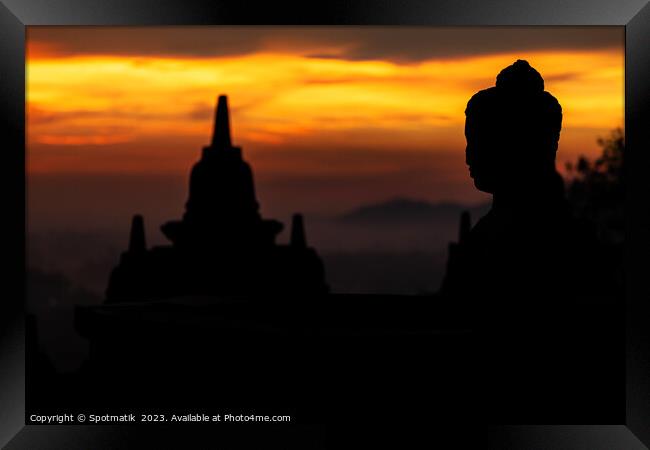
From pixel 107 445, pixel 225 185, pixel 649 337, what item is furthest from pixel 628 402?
pixel 225 185

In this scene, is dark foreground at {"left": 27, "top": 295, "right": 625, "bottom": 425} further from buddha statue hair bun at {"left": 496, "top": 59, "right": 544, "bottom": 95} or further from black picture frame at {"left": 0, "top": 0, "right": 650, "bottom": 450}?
buddha statue hair bun at {"left": 496, "top": 59, "right": 544, "bottom": 95}

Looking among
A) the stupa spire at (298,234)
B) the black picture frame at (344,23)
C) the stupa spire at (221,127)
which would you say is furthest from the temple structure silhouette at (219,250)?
the black picture frame at (344,23)

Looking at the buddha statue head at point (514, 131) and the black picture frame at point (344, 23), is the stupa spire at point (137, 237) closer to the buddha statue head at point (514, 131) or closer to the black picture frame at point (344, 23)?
the black picture frame at point (344, 23)

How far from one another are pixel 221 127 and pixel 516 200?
9259 millimetres

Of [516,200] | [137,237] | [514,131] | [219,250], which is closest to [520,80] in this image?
[514,131]

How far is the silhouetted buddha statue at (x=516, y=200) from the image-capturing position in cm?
498

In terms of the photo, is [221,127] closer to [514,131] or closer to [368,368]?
[514,131]

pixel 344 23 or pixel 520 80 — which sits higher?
pixel 344 23

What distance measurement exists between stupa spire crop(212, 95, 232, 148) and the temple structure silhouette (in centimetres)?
1

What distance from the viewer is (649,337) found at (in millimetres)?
5066

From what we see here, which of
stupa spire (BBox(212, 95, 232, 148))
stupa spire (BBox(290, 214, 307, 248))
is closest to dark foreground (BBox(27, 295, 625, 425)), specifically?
stupa spire (BBox(212, 95, 232, 148))

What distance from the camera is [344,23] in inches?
195

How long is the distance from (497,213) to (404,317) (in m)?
1.83

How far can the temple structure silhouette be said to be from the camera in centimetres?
1311
